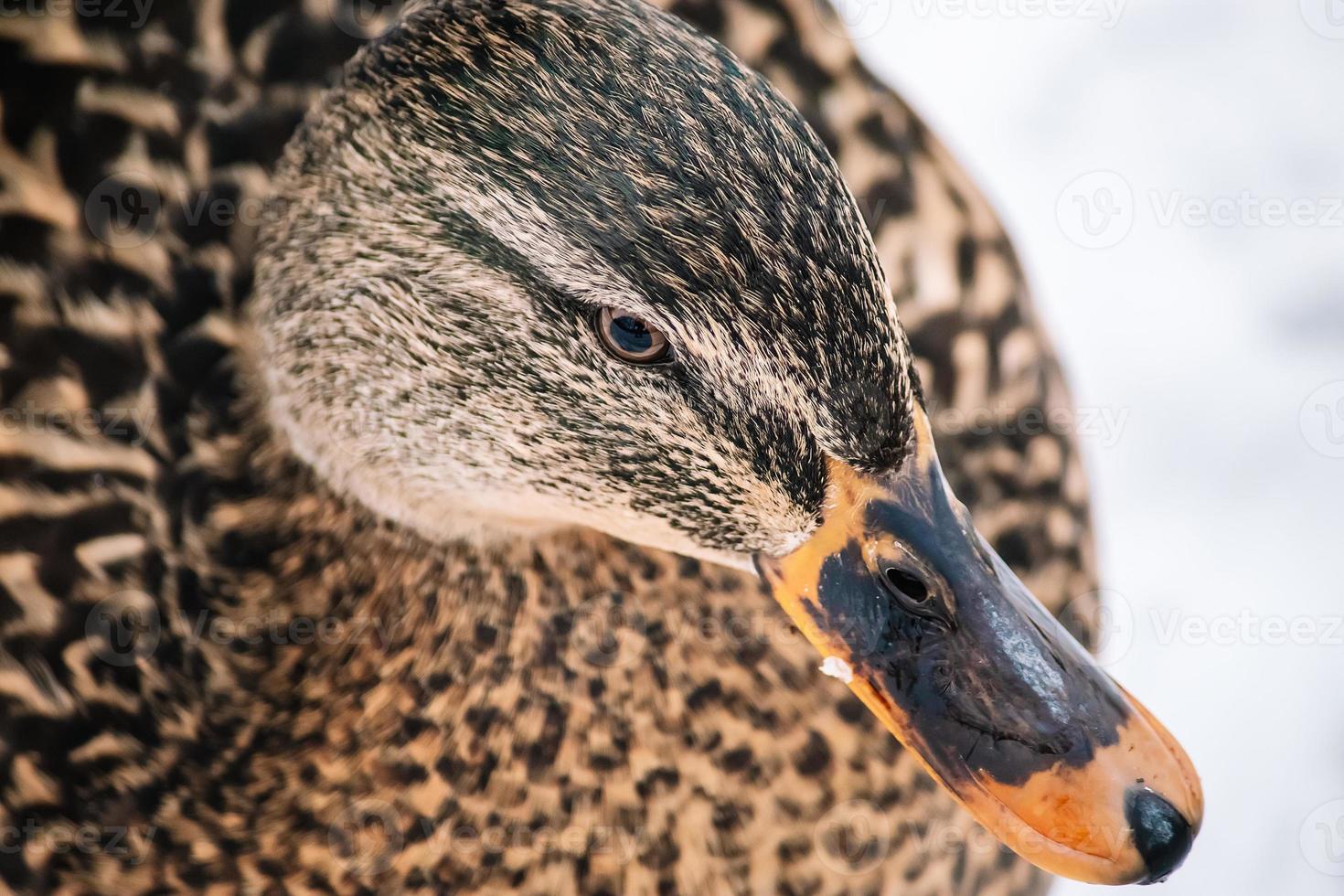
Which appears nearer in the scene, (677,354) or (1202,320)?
(677,354)

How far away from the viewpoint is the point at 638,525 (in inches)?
44.0

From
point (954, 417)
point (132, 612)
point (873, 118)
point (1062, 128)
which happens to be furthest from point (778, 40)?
point (1062, 128)

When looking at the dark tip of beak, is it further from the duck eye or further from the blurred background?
the blurred background

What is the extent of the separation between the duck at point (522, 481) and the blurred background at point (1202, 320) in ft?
2.04

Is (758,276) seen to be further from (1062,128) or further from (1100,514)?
(1062,128)

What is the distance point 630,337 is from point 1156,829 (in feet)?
1.78

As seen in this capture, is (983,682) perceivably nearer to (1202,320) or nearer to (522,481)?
(522,481)

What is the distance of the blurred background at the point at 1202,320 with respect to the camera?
2.08m

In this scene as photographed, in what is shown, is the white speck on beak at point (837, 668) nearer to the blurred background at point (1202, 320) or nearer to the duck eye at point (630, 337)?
the duck eye at point (630, 337)

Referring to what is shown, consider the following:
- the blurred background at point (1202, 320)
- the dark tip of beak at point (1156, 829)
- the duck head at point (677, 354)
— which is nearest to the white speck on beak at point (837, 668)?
the duck head at point (677, 354)

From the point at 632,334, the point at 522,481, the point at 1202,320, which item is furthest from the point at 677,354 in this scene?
the point at 1202,320

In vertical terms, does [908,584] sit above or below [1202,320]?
above

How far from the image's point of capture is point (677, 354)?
97cm

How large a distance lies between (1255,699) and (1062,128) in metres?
1.03
